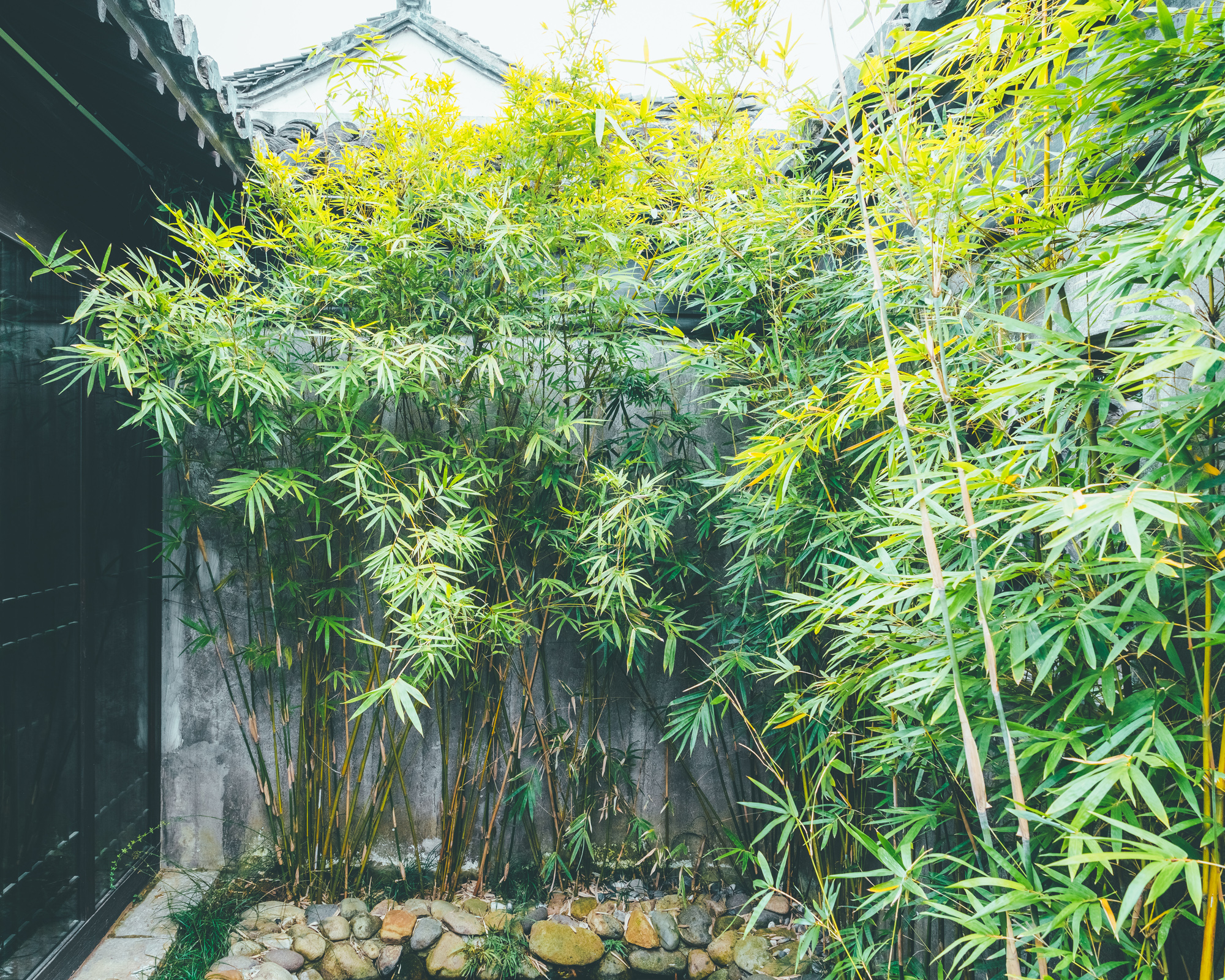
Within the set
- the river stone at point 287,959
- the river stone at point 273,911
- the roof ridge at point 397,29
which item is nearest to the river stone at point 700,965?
the river stone at point 287,959

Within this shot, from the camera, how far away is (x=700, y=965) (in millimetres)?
2633

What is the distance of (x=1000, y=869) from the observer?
5.52 ft

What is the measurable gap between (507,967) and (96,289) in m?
2.88

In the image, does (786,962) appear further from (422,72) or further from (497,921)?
(422,72)

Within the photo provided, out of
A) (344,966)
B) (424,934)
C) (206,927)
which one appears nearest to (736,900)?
(424,934)

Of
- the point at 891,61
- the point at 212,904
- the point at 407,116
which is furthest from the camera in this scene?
the point at 212,904

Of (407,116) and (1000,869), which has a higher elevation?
(407,116)

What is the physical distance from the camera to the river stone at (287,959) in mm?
2504

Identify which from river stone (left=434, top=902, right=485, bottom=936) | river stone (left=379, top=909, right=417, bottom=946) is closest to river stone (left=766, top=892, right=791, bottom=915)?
river stone (left=434, top=902, right=485, bottom=936)

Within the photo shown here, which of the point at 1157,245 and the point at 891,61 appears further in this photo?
the point at 891,61

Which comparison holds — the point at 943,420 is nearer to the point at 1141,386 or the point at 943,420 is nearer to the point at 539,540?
the point at 1141,386

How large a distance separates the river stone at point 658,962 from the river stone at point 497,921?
1.62 feet

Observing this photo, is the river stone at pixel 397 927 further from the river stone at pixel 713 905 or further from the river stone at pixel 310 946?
the river stone at pixel 713 905

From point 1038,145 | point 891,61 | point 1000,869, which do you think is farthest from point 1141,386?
point 1000,869
